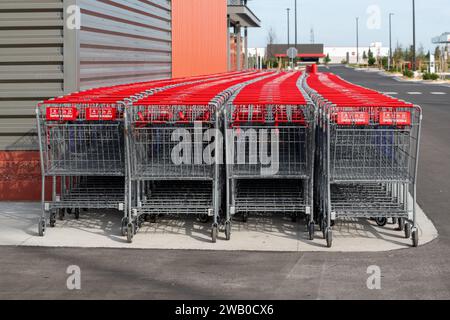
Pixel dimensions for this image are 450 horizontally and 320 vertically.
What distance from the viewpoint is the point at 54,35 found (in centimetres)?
986

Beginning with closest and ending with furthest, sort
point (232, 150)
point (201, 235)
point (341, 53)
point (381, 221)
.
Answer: point (232, 150) < point (201, 235) < point (381, 221) < point (341, 53)

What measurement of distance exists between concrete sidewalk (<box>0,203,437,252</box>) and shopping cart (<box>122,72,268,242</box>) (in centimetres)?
23

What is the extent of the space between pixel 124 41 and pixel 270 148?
496 cm

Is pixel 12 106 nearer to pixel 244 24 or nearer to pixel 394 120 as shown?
pixel 394 120

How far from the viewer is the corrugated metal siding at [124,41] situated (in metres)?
10.5

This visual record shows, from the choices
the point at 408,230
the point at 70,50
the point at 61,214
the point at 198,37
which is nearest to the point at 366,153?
the point at 408,230

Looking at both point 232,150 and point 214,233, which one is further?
point 232,150

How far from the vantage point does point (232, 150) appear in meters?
8.16

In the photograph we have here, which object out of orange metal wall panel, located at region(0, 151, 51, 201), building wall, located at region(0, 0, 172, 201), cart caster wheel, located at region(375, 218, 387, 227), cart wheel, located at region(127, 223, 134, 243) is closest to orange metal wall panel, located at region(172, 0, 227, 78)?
building wall, located at region(0, 0, 172, 201)

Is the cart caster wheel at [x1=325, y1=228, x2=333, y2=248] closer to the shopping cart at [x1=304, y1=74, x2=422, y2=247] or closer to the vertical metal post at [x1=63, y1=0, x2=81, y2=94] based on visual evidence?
the shopping cart at [x1=304, y1=74, x2=422, y2=247]

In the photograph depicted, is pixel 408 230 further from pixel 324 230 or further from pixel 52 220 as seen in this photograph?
pixel 52 220

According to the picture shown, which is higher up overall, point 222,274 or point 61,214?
point 61,214

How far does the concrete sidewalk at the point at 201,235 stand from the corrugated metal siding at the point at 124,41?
2260 millimetres
